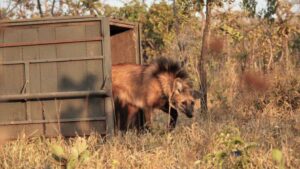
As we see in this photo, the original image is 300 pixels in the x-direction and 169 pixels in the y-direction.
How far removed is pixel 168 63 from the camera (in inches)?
390

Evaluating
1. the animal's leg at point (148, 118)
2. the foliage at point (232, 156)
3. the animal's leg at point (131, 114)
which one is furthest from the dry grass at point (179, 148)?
the animal's leg at point (131, 114)

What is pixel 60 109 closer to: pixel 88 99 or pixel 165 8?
pixel 88 99

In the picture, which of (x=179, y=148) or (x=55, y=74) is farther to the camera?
(x=55, y=74)

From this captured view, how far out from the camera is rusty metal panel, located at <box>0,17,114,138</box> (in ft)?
26.8

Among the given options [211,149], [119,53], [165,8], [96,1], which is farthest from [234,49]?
[211,149]

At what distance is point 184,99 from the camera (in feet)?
33.2

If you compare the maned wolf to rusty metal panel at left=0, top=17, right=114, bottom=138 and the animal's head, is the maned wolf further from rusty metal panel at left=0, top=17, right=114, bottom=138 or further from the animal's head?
rusty metal panel at left=0, top=17, right=114, bottom=138

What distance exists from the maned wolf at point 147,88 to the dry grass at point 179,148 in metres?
0.63

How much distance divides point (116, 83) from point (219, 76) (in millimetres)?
4500

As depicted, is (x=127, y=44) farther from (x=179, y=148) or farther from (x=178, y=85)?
(x=179, y=148)

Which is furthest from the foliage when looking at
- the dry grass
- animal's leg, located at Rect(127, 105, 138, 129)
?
animal's leg, located at Rect(127, 105, 138, 129)

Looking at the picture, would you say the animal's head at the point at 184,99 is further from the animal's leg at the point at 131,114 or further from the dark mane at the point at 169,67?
the animal's leg at the point at 131,114

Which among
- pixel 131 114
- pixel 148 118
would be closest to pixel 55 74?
pixel 131 114

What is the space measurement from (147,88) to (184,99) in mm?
769
